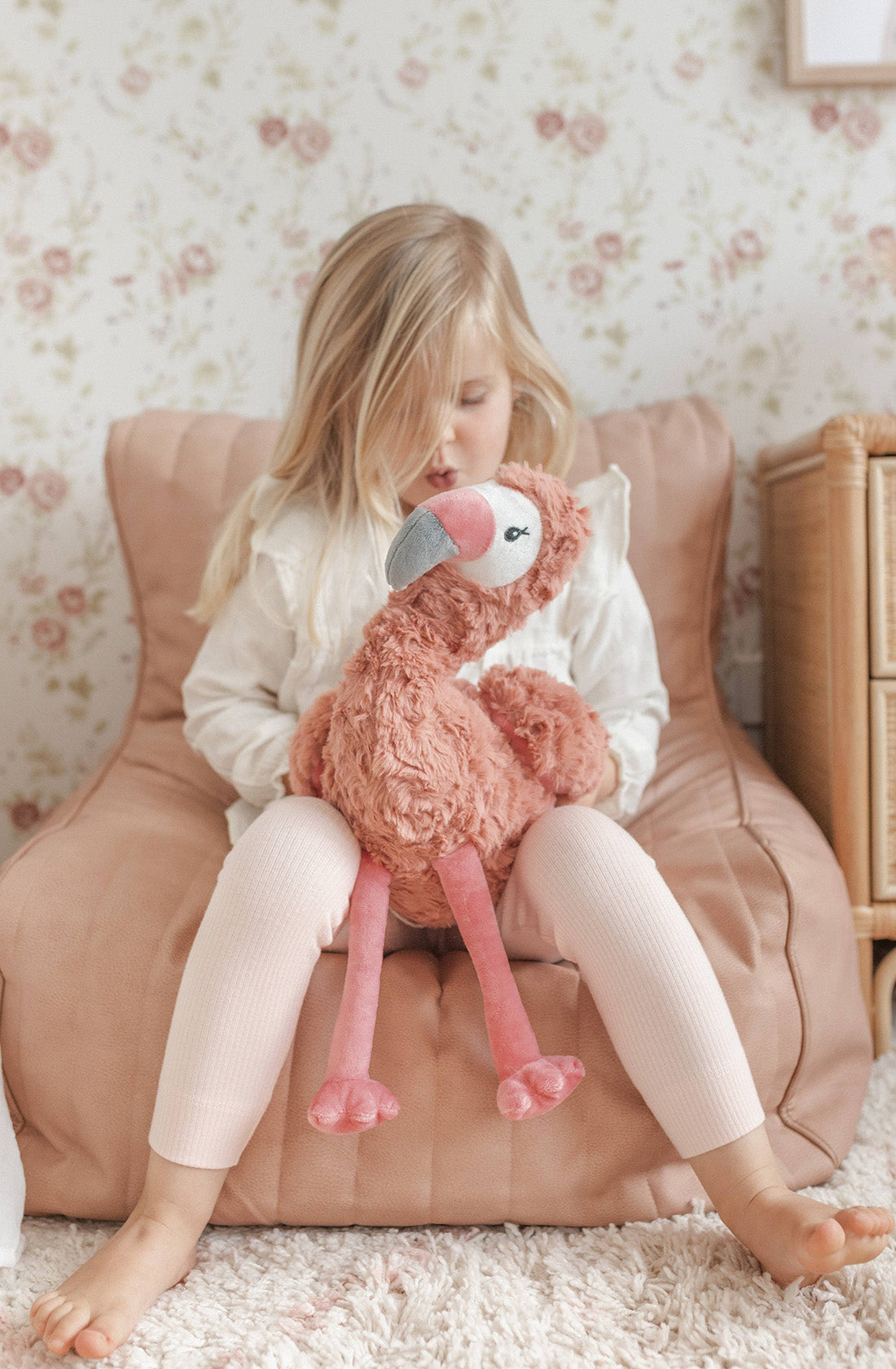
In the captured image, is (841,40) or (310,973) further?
(841,40)

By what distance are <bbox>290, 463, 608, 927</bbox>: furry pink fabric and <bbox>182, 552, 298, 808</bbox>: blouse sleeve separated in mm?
178

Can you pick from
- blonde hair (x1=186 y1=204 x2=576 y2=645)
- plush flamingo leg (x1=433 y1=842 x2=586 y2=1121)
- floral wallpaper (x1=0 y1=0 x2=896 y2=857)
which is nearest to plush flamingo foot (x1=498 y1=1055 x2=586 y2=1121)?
plush flamingo leg (x1=433 y1=842 x2=586 y2=1121)

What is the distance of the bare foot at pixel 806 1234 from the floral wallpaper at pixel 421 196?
0.93 m

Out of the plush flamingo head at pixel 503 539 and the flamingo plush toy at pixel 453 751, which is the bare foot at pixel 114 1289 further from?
the plush flamingo head at pixel 503 539

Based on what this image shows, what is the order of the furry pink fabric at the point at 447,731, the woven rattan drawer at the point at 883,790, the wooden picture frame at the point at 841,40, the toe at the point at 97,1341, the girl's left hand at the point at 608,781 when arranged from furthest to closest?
the wooden picture frame at the point at 841,40 → the woven rattan drawer at the point at 883,790 → the girl's left hand at the point at 608,781 → the furry pink fabric at the point at 447,731 → the toe at the point at 97,1341

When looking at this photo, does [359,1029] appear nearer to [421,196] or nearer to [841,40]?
[421,196]

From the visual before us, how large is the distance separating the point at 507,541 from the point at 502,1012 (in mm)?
327

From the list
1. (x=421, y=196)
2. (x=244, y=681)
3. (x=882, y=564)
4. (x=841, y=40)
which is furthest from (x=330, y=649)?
(x=841, y=40)

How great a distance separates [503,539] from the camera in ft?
2.40

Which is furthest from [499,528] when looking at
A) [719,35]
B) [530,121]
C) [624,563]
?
[719,35]

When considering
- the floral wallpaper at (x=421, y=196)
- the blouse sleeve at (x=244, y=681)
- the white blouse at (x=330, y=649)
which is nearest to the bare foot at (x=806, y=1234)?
the white blouse at (x=330, y=649)

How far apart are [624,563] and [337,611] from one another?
0.31m

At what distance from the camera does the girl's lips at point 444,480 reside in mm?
1019

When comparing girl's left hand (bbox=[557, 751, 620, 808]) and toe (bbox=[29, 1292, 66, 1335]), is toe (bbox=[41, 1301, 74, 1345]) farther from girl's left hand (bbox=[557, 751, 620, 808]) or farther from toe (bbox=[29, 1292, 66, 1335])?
girl's left hand (bbox=[557, 751, 620, 808])
